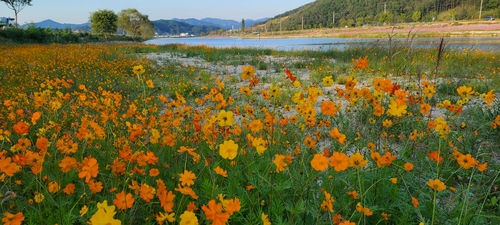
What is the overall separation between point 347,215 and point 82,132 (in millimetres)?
1502

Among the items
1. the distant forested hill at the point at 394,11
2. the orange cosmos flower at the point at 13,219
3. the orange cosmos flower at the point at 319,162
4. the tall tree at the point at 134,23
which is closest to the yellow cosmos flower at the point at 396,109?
the orange cosmos flower at the point at 319,162

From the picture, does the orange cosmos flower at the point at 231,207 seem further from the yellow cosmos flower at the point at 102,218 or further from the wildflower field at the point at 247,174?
the yellow cosmos flower at the point at 102,218

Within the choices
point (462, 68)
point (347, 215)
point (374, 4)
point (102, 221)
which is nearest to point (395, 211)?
point (347, 215)

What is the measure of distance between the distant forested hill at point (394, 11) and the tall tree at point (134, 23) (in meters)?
42.5

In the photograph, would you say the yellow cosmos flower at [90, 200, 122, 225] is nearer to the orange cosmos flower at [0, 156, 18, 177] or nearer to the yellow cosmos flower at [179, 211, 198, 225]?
the yellow cosmos flower at [179, 211, 198, 225]

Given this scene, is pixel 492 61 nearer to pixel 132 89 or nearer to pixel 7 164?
pixel 132 89

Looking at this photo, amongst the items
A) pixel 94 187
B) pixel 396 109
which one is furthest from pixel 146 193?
pixel 396 109

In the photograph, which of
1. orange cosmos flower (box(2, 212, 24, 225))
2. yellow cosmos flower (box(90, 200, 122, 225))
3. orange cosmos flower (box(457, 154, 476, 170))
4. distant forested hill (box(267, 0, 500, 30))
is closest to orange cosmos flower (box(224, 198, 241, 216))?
yellow cosmos flower (box(90, 200, 122, 225))

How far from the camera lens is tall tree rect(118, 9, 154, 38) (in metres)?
60.9

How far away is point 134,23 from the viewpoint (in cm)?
6353

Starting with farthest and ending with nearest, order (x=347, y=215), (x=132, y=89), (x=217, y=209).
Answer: (x=132, y=89) → (x=347, y=215) → (x=217, y=209)

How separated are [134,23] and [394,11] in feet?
206

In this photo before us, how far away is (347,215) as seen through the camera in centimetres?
148

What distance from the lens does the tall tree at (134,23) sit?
60.9 meters
